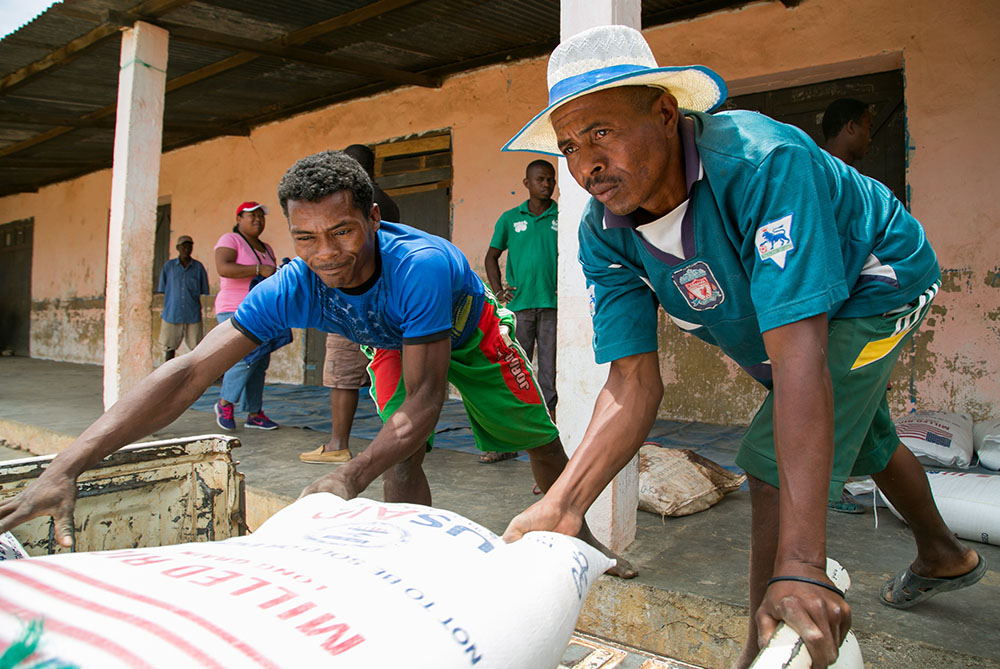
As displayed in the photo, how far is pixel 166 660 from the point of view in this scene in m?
0.77

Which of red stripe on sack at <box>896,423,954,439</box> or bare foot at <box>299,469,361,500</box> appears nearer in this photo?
bare foot at <box>299,469,361,500</box>

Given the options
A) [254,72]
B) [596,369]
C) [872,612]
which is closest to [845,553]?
[872,612]

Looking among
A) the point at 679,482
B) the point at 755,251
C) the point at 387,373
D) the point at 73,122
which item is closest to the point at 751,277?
the point at 755,251

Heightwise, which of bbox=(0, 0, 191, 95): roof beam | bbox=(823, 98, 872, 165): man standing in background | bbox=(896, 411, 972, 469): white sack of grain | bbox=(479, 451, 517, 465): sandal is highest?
bbox=(0, 0, 191, 95): roof beam

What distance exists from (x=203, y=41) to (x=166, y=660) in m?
5.54

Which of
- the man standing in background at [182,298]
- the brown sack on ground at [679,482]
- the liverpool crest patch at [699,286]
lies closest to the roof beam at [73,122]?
the man standing in background at [182,298]

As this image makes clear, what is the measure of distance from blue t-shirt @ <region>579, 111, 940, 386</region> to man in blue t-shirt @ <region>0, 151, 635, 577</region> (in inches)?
21.6

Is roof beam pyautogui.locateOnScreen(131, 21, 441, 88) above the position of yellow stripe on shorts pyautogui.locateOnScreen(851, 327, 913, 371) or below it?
above

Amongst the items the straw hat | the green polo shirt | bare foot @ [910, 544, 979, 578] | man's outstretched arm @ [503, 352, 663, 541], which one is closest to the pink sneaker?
the green polo shirt

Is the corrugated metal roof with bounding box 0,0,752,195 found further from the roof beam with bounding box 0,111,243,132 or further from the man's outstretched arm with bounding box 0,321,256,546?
the man's outstretched arm with bounding box 0,321,256,546

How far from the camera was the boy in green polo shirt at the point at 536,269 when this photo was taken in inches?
187

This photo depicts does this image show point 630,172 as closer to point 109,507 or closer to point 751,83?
point 109,507

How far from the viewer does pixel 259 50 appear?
5.69 meters

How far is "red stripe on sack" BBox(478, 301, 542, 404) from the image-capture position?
2.46 m
